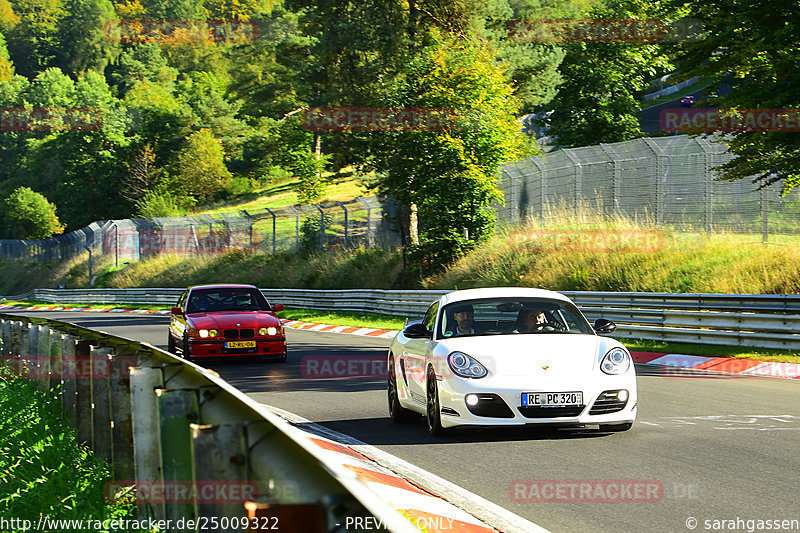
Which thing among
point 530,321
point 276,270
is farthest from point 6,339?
point 276,270

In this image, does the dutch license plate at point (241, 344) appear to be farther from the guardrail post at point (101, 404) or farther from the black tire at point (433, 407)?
the guardrail post at point (101, 404)

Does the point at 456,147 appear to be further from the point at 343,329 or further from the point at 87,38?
the point at 87,38

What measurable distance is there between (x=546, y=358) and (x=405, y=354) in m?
2.05

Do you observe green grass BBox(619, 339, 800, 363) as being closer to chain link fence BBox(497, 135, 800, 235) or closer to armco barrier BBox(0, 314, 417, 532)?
chain link fence BBox(497, 135, 800, 235)

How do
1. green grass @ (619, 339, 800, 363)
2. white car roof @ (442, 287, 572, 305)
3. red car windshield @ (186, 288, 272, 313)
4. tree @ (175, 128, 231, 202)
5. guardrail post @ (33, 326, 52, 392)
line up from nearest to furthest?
white car roof @ (442, 287, 572, 305) < guardrail post @ (33, 326, 52, 392) < green grass @ (619, 339, 800, 363) < red car windshield @ (186, 288, 272, 313) < tree @ (175, 128, 231, 202)

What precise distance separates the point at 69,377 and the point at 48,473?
1.32 meters

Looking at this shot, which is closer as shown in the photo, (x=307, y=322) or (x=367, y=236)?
(x=307, y=322)

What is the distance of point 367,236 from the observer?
42438 millimetres

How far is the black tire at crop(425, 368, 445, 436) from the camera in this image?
9.47m

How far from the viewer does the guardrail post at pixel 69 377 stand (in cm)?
814

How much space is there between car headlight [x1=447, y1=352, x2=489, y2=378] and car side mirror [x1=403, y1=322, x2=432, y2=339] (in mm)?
835

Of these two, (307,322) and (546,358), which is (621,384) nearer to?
(546,358)

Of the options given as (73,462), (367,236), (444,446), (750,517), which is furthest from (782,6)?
(367,236)

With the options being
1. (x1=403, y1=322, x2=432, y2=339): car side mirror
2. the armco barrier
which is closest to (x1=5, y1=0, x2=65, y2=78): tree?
(x1=403, y1=322, x2=432, y2=339): car side mirror
